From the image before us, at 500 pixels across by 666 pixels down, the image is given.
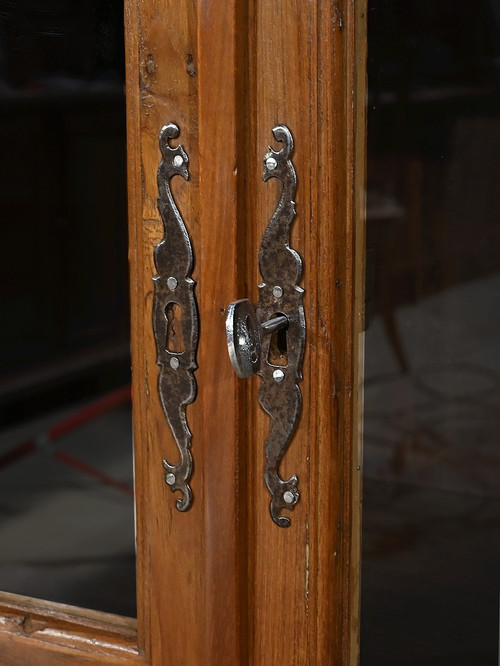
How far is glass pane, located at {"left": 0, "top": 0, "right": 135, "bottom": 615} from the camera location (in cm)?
93

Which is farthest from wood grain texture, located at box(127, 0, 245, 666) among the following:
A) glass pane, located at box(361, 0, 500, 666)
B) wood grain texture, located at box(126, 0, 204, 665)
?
glass pane, located at box(361, 0, 500, 666)

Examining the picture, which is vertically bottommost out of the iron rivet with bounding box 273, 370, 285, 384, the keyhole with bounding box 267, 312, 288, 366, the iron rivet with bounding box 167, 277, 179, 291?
the iron rivet with bounding box 273, 370, 285, 384

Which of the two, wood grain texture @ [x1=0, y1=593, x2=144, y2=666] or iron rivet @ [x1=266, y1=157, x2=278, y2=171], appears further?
wood grain texture @ [x1=0, y1=593, x2=144, y2=666]

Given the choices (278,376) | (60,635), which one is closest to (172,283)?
(278,376)

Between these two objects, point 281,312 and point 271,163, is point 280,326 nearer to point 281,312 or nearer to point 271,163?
point 281,312

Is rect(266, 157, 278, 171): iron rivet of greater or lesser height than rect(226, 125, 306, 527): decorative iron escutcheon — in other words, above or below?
above

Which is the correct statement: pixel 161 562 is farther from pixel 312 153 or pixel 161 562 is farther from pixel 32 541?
pixel 312 153

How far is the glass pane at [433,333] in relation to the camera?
80cm

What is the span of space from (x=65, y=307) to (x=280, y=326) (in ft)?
0.82

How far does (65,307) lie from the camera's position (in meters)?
0.97

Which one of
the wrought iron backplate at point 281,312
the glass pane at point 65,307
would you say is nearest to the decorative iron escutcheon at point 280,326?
the wrought iron backplate at point 281,312

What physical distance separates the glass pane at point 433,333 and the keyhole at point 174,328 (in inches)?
7.0

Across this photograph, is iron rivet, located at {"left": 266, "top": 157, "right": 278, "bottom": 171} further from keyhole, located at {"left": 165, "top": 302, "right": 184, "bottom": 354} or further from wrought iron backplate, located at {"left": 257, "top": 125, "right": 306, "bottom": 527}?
keyhole, located at {"left": 165, "top": 302, "right": 184, "bottom": 354}

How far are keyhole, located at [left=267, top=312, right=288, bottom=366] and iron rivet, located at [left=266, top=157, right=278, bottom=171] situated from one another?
5.2 inches
